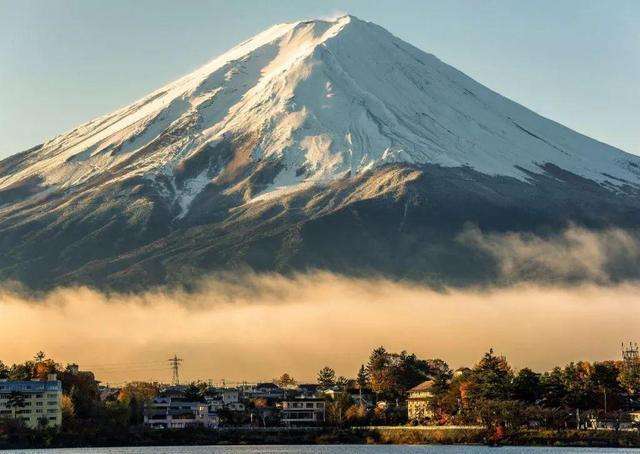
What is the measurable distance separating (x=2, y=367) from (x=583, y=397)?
6032 centimetres

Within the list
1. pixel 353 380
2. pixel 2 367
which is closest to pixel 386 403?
pixel 353 380

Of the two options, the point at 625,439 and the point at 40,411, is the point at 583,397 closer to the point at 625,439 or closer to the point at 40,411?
the point at 625,439

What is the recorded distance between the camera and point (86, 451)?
4082 inches

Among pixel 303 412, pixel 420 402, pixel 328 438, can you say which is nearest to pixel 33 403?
pixel 328 438

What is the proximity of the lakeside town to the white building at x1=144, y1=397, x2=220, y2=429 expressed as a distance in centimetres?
10

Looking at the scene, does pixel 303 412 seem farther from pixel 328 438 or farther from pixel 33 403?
pixel 33 403

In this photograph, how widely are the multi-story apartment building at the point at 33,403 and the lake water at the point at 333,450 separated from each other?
390 inches

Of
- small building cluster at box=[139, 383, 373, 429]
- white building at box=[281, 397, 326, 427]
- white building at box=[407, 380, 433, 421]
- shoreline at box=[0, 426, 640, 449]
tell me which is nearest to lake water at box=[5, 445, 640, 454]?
shoreline at box=[0, 426, 640, 449]

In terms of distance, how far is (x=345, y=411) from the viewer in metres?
129

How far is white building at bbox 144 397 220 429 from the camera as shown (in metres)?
124

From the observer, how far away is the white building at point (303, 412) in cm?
12850

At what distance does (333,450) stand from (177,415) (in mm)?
26545

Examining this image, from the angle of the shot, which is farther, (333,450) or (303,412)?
(303,412)

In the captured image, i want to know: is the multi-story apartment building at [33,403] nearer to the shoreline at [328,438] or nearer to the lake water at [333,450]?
the shoreline at [328,438]
